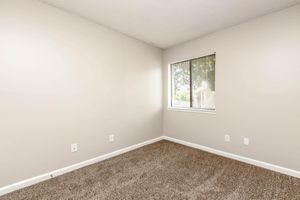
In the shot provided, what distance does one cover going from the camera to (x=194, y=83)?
10.7ft

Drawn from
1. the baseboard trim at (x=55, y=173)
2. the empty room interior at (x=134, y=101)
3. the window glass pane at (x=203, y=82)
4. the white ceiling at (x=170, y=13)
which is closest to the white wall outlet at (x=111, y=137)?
the empty room interior at (x=134, y=101)

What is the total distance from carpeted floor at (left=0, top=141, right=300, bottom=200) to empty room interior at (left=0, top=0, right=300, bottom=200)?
0.05 feet

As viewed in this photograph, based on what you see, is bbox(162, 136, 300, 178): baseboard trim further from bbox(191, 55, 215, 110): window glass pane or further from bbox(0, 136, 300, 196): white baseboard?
bbox(191, 55, 215, 110): window glass pane

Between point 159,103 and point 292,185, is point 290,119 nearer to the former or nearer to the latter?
point 292,185

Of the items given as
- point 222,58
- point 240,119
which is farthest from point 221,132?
point 222,58

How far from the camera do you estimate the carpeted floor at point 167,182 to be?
170 centimetres

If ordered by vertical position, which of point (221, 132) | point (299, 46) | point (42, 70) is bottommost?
point (221, 132)

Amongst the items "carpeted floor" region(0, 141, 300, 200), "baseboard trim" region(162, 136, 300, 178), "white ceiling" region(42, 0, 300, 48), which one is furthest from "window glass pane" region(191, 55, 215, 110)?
"carpeted floor" region(0, 141, 300, 200)

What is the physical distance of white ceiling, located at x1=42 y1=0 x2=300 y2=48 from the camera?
6.46 ft

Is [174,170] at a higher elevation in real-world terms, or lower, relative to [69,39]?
lower

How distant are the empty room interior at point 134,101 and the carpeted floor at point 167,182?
0.05ft

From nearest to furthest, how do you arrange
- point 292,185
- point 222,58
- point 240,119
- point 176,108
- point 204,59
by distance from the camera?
point 292,185 → point 240,119 → point 222,58 → point 204,59 → point 176,108

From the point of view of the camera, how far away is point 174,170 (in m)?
2.24

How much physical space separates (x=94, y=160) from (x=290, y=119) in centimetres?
293
